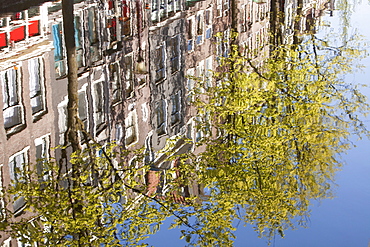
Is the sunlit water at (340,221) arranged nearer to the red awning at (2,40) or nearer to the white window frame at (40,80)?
the white window frame at (40,80)

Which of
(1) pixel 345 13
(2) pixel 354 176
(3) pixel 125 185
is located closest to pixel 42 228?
(3) pixel 125 185

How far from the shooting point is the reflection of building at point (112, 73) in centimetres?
1253

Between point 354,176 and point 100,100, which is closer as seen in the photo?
point 354,176

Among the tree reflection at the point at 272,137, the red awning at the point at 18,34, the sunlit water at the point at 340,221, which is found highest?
the red awning at the point at 18,34

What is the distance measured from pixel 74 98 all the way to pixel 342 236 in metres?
6.70

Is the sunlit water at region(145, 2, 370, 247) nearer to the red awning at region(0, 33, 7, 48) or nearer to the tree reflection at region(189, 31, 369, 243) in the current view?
the tree reflection at region(189, 31, 369, 243)

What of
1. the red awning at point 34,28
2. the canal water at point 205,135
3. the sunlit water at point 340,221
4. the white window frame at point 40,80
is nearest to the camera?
the sunlit water at point 340,221

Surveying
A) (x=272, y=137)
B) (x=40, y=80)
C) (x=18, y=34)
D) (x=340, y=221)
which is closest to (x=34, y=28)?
(x=18, y=34)

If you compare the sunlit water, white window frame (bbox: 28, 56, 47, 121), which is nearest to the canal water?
the sunlit water

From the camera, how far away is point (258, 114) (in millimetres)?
13453

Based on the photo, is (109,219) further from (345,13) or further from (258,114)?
(345,13)

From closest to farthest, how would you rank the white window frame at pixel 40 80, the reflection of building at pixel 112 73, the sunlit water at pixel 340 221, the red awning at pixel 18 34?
1. the sunlit water at pixel 340 221
2. the reflection of building at pixel 112 73
3. the white window frame at pixel 40 80
4. the red awning at pixel 18 34

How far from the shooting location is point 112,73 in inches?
670

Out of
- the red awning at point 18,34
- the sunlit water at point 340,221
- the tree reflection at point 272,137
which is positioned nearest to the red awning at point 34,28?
the red awning at point 18,34
